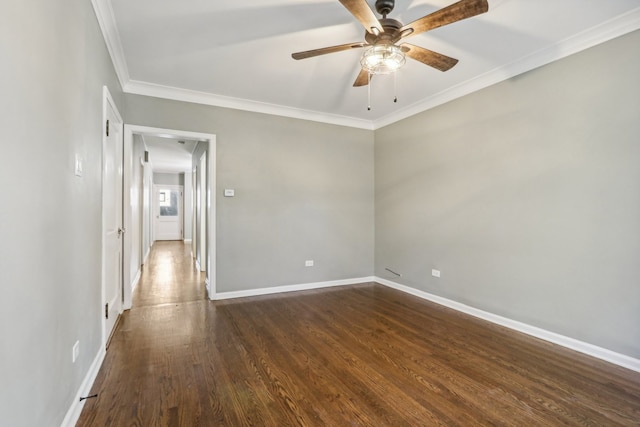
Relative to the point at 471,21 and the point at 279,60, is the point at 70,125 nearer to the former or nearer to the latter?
the point at 279,60

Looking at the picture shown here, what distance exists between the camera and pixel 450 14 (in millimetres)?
1821

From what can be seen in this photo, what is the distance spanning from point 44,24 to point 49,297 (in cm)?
121

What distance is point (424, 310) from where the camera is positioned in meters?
3.63

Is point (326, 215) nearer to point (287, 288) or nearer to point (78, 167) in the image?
point (287, 288)

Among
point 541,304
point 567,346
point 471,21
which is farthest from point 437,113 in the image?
point 567,346

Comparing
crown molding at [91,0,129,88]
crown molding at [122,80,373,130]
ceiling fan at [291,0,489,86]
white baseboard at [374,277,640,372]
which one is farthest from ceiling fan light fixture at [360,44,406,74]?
white baseboard at [374,277,640,372]

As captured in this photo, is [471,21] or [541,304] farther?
[541,304]

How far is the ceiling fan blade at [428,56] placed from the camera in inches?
88.4

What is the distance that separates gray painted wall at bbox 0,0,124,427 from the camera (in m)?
1.03

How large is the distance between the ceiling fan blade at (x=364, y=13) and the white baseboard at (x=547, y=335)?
299 cm

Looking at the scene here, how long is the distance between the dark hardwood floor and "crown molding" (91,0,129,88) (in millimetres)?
2597

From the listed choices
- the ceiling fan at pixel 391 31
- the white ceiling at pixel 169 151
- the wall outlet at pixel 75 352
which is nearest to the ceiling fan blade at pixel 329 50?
the ceiling fan at pixel 391 31

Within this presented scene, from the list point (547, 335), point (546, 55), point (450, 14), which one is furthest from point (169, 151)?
point (547, 335)

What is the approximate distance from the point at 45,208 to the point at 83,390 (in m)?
1.26
